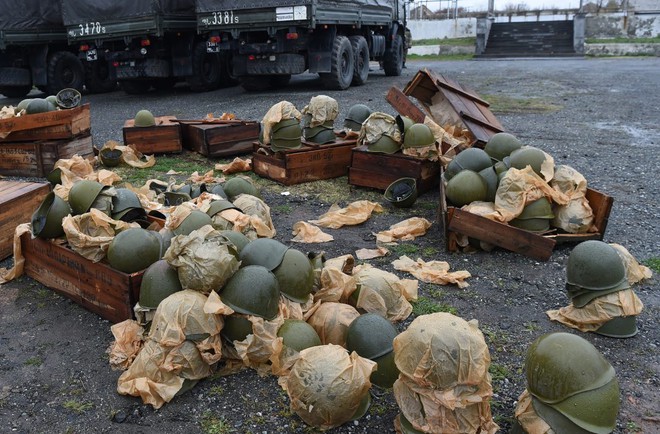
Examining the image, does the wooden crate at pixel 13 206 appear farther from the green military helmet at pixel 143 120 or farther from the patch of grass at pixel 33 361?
the green military helmet at pixel 143 120

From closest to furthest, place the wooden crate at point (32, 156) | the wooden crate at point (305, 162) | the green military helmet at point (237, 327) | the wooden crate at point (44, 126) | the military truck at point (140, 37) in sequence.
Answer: the green military helmet at point (237, 327), the wooden crate at point (305, 162), the wooden crate at point (44, 126), the wooden crate at point (32, 156), the military truck at point (140, 37)

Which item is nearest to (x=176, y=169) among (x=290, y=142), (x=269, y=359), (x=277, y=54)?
(x=290, y=142)

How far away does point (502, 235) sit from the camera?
4738mm

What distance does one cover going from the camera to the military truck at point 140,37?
13523 millimetres

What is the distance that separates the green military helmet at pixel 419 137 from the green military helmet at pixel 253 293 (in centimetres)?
344

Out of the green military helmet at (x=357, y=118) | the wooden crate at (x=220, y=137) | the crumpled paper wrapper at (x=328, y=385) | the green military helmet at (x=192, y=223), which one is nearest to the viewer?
the crumpled paper wrapper at (x=328, y=385)

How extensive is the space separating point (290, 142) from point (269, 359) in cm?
402

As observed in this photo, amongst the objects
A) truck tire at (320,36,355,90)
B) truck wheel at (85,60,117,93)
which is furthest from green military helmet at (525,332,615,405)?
truck wheel at (85,60,117,93)

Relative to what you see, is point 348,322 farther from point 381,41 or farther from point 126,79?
point 381,41

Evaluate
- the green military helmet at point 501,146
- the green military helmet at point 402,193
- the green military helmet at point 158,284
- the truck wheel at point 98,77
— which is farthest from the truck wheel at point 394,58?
the green military helmet at point 158,284

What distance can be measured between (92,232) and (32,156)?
13.6 feet

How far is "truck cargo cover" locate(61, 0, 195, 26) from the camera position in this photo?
13375mm

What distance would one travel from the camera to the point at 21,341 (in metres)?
3.69

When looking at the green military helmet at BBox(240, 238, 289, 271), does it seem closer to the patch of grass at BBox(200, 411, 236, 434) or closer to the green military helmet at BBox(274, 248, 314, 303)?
the green military helmet at BBox(274, 248, 314, 303)
